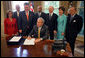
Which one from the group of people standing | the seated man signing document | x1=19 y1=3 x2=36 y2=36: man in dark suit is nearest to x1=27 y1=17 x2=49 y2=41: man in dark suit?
the seated man signing document

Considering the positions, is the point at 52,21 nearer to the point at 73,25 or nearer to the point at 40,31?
the point at 73,25

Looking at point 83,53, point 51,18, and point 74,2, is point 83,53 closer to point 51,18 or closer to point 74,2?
point 51,18

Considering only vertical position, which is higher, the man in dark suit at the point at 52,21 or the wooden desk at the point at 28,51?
the man in dark suit at the point at 52,21

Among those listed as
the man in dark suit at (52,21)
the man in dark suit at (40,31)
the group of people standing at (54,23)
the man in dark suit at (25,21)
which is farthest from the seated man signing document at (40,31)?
the man in dark suit at (52,21)

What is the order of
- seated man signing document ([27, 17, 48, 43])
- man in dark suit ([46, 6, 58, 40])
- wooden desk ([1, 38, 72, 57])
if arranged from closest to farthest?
wooden desk ([1, 38, 72, 57]) → seated man signing document ([27, 17, 48, 43]) → man in dark suit ([46, 6, 58, 40])

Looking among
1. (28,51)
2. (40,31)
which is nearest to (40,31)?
(40,31)

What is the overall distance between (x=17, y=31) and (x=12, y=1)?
2411 mm

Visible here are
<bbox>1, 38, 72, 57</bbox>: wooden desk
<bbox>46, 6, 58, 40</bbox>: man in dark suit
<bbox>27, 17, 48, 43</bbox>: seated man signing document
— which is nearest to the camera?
<bbox>1, 38, 72, 57</bbox>: wooden desk

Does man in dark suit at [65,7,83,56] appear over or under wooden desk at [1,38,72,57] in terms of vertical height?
over

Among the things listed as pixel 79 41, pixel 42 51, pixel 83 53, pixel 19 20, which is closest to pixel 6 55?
pixel 42 51

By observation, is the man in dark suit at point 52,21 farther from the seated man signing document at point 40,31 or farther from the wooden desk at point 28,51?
the wooden desk at point 28,51

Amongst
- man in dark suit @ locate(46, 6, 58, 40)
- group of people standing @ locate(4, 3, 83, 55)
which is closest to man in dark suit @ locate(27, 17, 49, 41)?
group of people standing @ locate(4, 3, 83, 55)

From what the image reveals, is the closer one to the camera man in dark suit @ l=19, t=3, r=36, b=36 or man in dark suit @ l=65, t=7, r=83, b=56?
man in dark suit @ l=65, t=7, r=83, b=56

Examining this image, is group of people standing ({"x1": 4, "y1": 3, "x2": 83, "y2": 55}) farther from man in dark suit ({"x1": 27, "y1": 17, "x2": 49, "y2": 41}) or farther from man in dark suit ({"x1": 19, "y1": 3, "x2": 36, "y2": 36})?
man in dark suit ({"x1": 27, "y1": 17, "x2": 49, "y2": 41})
